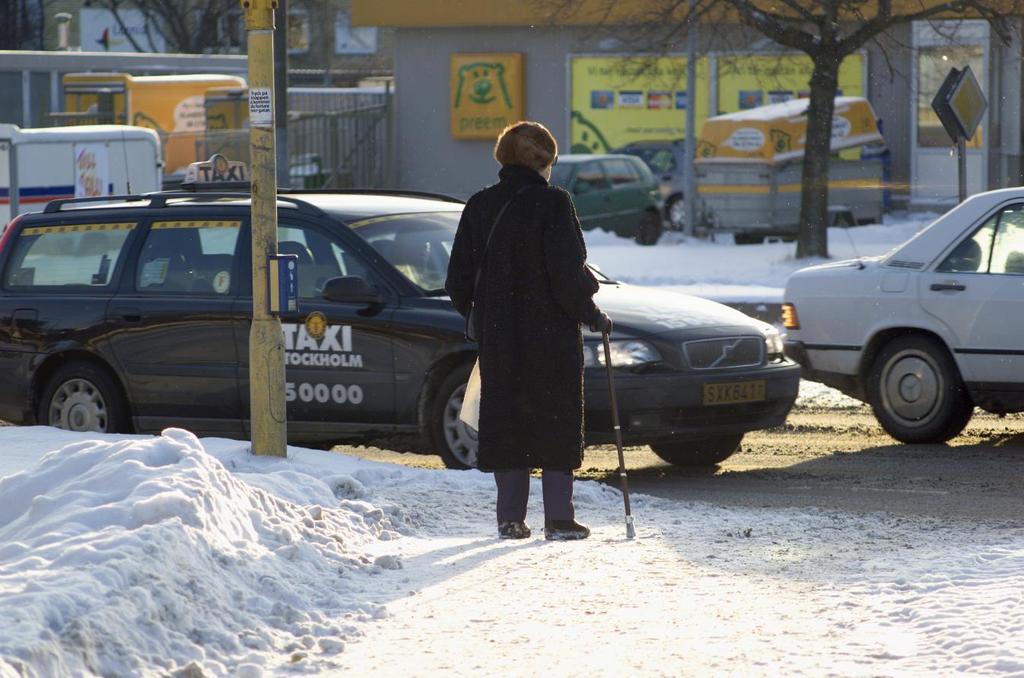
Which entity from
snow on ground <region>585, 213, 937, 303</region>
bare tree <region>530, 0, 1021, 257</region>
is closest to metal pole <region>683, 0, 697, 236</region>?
snow on ground <region>585, 213, 937, 303</region>

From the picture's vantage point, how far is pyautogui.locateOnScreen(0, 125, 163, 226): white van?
20.5m

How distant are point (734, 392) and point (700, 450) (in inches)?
28.9

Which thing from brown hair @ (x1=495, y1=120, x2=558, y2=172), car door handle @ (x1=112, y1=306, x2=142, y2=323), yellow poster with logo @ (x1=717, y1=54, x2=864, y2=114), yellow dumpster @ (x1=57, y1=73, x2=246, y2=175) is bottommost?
car door handle @ (x1=112, y1=306, x2=142, y2=323)

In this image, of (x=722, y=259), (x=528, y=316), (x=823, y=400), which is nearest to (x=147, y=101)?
(x=722, y=259)

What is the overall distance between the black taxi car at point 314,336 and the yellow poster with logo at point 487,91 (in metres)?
27.9

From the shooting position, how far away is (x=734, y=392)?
368 inches

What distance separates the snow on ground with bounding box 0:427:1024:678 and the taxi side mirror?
78.4 inches

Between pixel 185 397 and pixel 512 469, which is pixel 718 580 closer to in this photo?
pixel 512 469

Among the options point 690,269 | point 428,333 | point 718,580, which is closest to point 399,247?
point 428,333

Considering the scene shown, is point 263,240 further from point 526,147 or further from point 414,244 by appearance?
point 414,244

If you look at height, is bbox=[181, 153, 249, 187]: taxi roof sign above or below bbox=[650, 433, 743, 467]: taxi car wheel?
above

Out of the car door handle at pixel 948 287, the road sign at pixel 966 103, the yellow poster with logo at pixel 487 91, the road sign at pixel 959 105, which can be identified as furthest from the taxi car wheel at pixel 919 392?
the yellow poster with logo at pixel 487 91

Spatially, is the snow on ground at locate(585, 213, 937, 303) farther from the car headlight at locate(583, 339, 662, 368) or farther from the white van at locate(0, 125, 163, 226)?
the car headlight at locate(583, 339, 662, 368)

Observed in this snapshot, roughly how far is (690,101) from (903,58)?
6761mm
